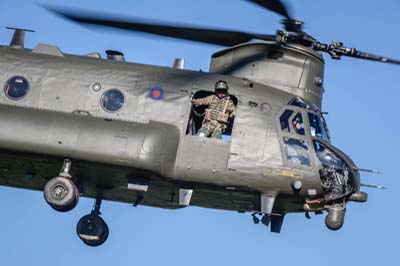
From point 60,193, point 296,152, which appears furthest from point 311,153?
point 60,193

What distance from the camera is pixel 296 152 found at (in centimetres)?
1867

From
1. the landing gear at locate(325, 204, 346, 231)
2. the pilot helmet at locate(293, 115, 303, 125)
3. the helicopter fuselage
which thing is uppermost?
the pilot helmet at locate(293, 115, 303, 125)

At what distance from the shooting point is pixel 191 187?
A: 1867 cm

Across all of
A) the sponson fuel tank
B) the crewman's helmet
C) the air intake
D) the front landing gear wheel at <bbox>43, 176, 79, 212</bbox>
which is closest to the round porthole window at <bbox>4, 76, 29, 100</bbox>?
the front landing gear wheel at <bbox>43, 176, 79, 212</bbox>

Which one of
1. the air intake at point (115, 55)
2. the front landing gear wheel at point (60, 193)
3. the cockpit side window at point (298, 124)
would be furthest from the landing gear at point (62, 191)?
the cockpit side window at point (298, 124)

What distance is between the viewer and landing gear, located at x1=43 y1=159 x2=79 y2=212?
18.3 meters

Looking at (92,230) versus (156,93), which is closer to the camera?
(156,93)

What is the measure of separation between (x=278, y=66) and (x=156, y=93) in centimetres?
302

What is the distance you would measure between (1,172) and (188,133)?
453 cm

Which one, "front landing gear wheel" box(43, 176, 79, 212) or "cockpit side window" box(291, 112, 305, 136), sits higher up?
"cockpit side window" box(291, 112, 305, 136)

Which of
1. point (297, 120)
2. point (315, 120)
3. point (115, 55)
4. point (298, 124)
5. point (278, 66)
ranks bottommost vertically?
point (298, 124)

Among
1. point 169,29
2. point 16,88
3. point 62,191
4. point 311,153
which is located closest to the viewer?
point 169,29

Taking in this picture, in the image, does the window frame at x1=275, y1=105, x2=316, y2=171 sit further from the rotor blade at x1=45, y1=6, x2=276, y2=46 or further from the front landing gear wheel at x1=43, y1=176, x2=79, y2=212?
the front landing gear wheel at x1=43, y1=176, x2=79, y2=212

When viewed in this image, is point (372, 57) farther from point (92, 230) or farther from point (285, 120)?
point (92, 230)
